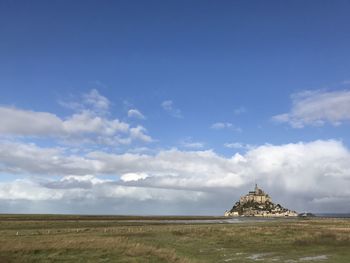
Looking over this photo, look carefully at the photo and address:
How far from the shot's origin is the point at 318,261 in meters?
40.5

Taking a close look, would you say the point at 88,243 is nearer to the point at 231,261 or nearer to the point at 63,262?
the point at 63,262

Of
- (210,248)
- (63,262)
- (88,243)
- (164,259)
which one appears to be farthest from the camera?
(210,248)

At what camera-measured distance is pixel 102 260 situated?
36969 millimetres

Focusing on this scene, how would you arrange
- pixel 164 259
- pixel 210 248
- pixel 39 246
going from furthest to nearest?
pixel 210 248, pixel 39 246, pixel 164 259

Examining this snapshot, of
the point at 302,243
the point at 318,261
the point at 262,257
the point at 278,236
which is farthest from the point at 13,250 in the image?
the point at 278,236

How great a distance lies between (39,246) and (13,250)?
11.2 feet

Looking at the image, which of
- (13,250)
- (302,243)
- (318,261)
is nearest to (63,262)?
(13,250)

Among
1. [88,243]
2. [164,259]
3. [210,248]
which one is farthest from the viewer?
[210,248]

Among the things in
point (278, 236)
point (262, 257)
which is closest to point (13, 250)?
point (262, 257)

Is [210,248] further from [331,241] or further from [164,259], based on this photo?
[331,241]

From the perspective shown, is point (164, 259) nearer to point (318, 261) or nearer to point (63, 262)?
point (63, 262)

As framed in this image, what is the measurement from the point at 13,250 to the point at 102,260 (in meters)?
9.15

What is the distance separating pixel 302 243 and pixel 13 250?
3721 centimetres

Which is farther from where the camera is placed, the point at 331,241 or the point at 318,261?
the point at 331,241
